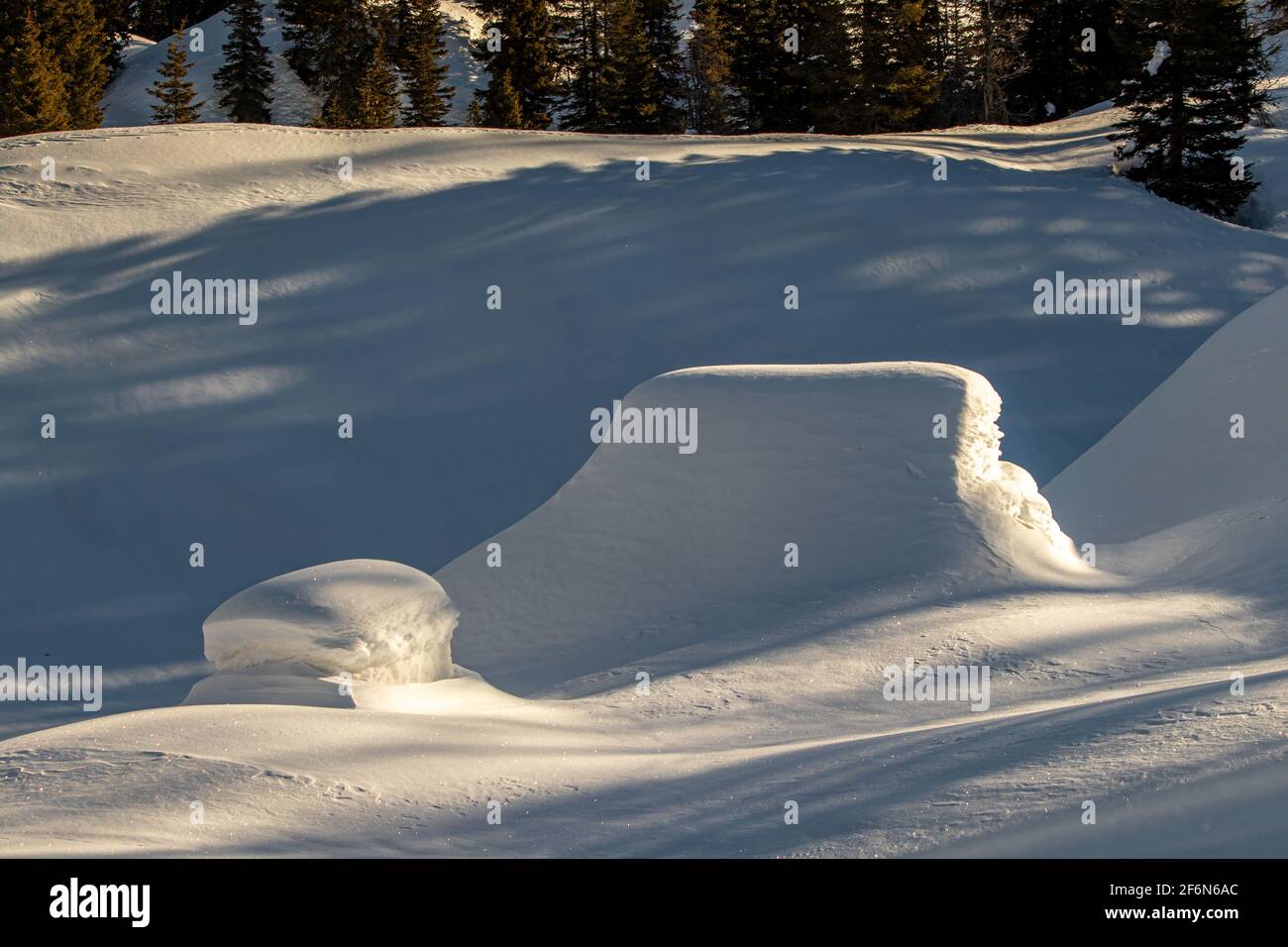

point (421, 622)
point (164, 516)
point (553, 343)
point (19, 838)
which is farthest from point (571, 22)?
point (19, 838)

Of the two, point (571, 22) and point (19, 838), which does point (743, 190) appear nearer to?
point (19, 838)

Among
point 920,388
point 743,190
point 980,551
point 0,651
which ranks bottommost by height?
point 0,651

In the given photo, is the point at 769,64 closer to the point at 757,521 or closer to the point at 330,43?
the point at 330,43

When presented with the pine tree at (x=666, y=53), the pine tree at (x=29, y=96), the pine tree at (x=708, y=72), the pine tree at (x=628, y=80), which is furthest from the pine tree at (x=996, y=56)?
the pine tree at (x=29, y=96)

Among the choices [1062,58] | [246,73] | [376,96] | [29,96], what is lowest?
[29,96]

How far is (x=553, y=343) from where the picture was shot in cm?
1479

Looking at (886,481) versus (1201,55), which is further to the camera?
(1201,55)

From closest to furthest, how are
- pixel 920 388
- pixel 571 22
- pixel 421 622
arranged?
pixel 421 622, pixel 920 388, pixel 571 22

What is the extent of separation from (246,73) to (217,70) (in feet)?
6.57

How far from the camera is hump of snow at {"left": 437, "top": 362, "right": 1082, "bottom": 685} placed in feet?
30.2

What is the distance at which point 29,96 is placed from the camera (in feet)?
105

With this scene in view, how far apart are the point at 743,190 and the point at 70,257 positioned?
9184mm

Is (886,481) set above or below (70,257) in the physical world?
below

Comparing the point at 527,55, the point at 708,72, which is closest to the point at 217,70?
the point at 527,55
